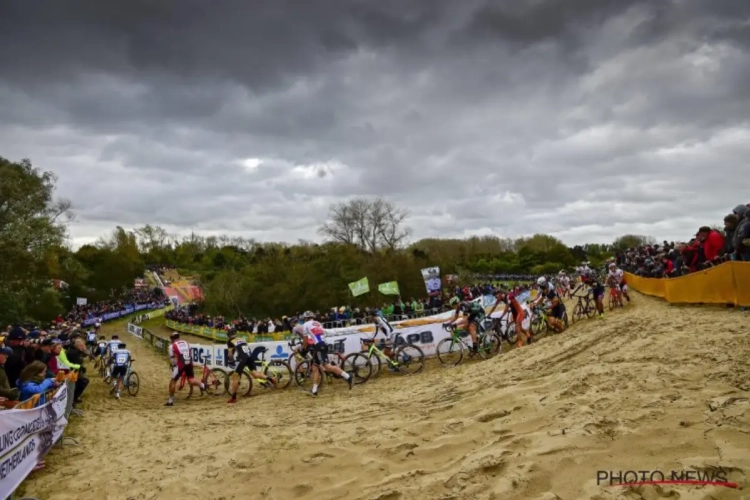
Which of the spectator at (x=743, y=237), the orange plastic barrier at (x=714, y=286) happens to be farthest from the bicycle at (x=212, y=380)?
the spectator at (x=743, y=237)

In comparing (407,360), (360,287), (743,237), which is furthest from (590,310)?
(360,287)

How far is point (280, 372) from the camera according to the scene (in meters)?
13.6

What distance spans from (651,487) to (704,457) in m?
0.56

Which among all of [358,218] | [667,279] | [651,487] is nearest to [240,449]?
[651,487]

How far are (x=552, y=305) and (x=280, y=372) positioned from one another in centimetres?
799

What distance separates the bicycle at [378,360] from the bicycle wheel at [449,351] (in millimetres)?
630

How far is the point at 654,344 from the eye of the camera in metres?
7.25

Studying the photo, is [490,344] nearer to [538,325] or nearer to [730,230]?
[538,325]

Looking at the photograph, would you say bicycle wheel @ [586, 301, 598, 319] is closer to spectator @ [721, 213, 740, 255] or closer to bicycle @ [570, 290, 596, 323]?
bicycle @ [570, 290, 596, 323]

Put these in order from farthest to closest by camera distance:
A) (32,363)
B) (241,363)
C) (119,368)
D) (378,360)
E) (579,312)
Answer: (579,312) → (119,368) → (378,360) → (241,363) → (32,363)

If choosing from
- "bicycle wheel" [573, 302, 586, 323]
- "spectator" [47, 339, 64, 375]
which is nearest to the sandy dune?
"spectator" [47, 339, 64, 375]

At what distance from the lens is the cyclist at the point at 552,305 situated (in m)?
13.5

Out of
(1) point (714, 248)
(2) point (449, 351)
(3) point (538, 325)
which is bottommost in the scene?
(2) point (449, 351)

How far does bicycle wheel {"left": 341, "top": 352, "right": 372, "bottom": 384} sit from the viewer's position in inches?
480
